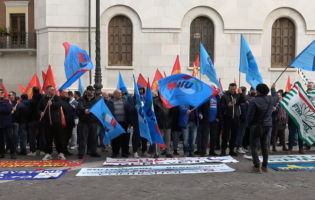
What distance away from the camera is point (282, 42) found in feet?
65.6

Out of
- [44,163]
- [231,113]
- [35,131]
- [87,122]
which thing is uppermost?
[231,113]

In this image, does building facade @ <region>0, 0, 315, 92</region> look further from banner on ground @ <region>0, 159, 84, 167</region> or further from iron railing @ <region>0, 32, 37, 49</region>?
banner on ground @ <region>0, 159, 84, 167</region>

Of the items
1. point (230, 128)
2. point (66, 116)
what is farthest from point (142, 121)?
point (230, 128)

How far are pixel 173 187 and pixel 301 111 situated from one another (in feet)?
17.9

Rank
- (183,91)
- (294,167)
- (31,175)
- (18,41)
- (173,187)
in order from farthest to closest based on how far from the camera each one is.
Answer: (18,41), (183,91), (294,167), (31,175), (173,187)

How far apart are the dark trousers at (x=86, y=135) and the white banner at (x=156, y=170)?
1877 mm

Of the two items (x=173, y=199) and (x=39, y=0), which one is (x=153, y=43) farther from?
(x=173, y=199)

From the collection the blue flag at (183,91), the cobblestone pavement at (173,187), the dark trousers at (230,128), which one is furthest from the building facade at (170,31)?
the cobblestone pavement at (173,187)

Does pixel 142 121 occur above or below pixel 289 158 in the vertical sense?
above

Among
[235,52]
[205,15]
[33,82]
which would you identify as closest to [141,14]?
[205,15]

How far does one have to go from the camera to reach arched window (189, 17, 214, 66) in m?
19.9

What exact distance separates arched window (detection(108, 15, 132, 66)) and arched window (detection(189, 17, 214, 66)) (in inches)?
119

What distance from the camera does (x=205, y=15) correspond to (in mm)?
19688

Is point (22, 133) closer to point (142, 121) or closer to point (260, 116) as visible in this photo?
point (142, 121)
